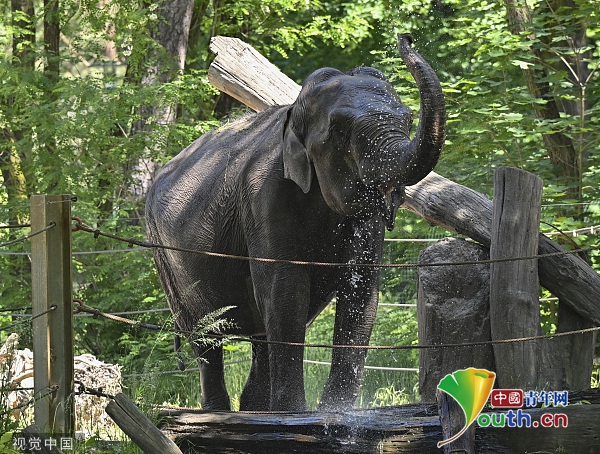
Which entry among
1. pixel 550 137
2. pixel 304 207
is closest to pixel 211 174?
pixel 304 207

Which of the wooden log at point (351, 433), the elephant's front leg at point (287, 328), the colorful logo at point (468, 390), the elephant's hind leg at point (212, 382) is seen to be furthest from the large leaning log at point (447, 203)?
the elephant's hind leg at point (212, 382)

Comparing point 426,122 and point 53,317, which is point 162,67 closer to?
point 53,317

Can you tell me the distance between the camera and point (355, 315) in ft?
16.8

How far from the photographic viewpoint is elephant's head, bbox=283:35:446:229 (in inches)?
157

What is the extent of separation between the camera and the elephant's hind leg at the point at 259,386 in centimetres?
605

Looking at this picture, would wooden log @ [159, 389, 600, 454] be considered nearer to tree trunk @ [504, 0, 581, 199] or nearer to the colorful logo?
the colorful logo

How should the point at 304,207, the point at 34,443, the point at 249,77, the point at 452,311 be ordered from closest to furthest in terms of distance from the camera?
the point at 34,443 → the point at 304,207 → the point at 452,311 → the point at 249,77

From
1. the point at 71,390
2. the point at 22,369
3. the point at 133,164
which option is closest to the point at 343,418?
the point at 71,390

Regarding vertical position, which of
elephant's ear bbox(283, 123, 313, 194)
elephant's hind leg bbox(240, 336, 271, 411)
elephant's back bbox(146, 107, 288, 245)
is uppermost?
elephant's back bbox(146, 107, 288, 245)

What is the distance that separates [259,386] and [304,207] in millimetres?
1629

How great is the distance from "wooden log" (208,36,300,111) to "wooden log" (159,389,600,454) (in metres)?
3.52

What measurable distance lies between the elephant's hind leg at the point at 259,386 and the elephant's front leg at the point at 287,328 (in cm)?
112

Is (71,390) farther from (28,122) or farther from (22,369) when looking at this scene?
(28,122)

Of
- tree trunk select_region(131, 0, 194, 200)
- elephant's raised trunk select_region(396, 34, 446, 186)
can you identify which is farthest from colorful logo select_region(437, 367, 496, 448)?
tree trunk select_region(131, 0, 194, 200)
